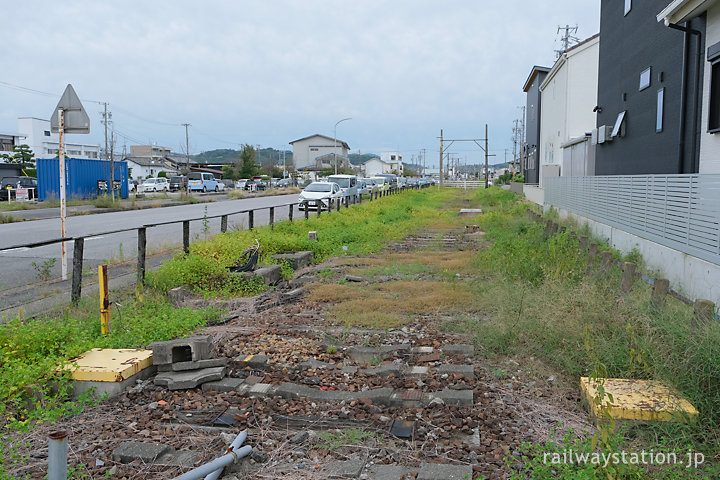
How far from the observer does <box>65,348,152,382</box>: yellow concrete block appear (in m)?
5.24

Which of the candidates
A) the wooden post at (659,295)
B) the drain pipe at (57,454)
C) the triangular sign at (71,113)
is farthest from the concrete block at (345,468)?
the triangular sign at (71,113)

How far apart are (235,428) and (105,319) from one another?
2874 millimetres

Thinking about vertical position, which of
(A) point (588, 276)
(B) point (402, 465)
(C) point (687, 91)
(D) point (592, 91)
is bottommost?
(B) point (402, 465)

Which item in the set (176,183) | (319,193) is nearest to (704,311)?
(319,193)

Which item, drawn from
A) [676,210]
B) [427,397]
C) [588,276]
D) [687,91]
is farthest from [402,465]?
[687,91]

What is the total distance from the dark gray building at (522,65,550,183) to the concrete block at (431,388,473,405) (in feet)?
138

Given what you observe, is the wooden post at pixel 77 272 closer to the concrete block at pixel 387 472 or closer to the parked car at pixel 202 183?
the concrete block at pixel 387 472

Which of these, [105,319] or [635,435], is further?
[105,319]

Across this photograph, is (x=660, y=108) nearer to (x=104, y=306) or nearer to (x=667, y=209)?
(x=667, y=209)

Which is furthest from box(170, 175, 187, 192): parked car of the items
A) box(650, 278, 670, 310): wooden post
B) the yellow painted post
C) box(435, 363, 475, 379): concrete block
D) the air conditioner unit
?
box(650, 278, 670, 310): wooden post

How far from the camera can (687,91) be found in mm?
13508

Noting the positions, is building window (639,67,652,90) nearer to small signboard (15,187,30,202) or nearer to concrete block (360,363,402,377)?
concrete block (360,363,402,377)

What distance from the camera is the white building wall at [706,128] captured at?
470 inches

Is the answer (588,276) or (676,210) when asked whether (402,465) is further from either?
(676,210)
